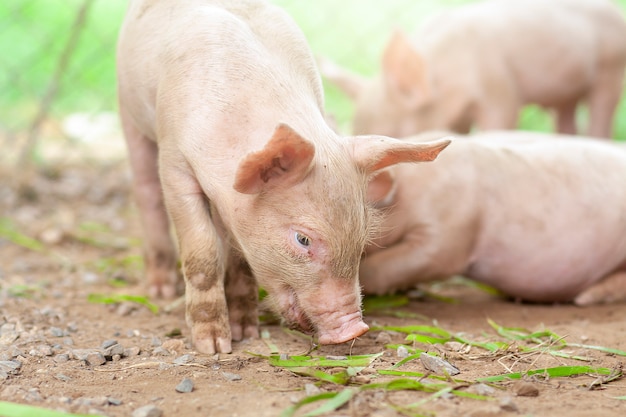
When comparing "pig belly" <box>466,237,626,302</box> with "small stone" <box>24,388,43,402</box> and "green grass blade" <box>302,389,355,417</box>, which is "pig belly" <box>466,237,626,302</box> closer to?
"green grass blade" <box>302,389,355,417</box>

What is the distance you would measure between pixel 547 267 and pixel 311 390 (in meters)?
1.85

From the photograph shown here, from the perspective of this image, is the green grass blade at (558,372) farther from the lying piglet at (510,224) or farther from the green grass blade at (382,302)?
the lying piglet at (510,224)

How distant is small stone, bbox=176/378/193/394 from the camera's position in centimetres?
223

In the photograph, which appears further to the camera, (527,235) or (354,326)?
(527,235)

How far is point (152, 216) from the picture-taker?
362 centimetres

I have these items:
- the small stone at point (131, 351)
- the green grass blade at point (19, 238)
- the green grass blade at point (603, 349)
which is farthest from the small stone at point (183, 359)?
the green grass blade at point (19, 238)

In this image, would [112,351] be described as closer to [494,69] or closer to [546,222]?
[546,222]

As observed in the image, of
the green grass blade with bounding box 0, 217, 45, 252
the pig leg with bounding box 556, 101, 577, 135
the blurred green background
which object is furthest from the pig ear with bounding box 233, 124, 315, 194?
the pig leg with bounding box 556, 101, 577, 135

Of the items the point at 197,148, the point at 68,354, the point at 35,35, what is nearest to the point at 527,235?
the point at 197,148

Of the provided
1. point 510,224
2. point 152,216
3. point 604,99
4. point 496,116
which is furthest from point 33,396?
point 604,99

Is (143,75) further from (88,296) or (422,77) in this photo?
(422,77)

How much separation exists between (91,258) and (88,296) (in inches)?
33.1

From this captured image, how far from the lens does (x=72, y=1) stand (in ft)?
21.6

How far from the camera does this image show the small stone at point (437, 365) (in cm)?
243
